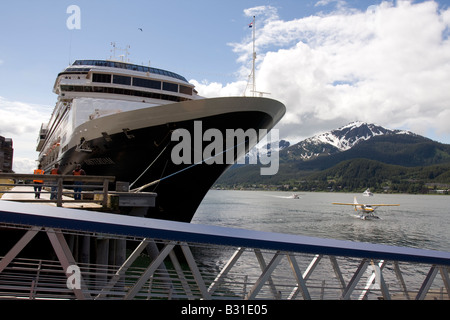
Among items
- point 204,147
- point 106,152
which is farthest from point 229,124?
point 106,152

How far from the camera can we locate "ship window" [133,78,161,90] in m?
22.0

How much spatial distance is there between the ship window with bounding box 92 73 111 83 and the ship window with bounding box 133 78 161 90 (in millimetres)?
1508

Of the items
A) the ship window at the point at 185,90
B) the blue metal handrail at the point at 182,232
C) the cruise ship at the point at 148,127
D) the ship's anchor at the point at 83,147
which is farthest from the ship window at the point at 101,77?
the blue metal handrail at the point at 182,232

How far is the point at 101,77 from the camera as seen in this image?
2206 cm

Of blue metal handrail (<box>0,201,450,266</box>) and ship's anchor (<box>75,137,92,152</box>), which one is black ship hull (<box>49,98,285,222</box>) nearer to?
ship's anchor (<box>75,137,92,152</box>)

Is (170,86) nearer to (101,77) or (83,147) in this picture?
(101,77)

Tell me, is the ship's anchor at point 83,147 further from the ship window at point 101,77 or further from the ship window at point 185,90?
the ship window at point 185,90

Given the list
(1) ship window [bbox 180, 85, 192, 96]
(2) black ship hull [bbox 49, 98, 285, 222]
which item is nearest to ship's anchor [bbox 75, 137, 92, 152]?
(2) black ship hull [bbox 49, 98, 285, 222]

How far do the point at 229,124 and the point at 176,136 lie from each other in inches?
92.0

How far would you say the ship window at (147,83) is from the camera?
2202 cm

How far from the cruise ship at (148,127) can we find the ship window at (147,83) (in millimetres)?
11
